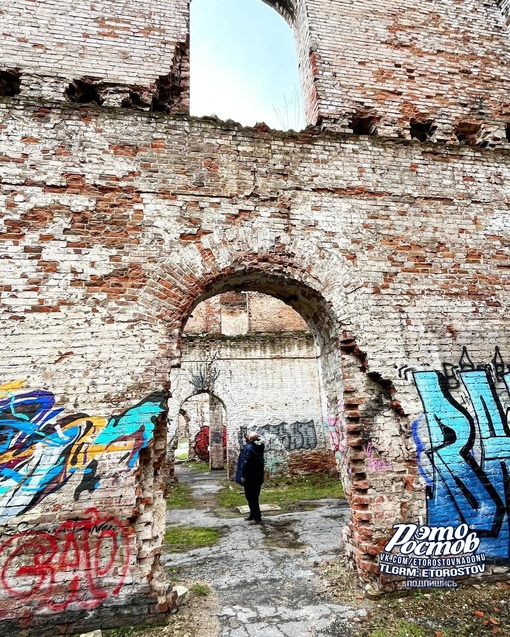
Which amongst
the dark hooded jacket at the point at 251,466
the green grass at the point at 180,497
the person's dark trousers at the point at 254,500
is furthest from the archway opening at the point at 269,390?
the dark hooded jacket at the point at 251,466

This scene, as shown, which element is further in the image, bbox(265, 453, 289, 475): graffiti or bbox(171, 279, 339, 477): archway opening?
bbox(171, 279, 339, 477): archway opening

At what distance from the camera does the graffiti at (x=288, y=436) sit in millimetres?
11812

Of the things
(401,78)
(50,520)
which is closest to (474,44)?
(401,78)

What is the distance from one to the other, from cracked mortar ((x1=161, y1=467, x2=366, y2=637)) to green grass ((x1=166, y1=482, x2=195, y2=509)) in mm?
1221

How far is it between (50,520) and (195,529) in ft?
12.2

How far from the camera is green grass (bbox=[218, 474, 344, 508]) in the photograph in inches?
355

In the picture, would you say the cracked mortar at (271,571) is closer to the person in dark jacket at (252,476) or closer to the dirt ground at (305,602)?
the dirt ground at (305,602)

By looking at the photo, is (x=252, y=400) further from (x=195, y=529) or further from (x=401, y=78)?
(x=401, y=78)

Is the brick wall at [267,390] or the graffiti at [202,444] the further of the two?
the graffiti at [202,444]

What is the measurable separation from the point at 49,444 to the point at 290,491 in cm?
764

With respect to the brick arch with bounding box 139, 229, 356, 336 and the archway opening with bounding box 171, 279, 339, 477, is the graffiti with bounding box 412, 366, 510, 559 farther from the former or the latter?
the archway opening with bounding box 171, 279, 339, 477

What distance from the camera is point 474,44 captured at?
630 cm

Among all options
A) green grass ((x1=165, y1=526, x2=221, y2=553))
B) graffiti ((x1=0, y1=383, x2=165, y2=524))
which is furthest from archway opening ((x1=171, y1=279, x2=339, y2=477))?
graffiti ((x1=0, y1=383, x2=165, y2=524))

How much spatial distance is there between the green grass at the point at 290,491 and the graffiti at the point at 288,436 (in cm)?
83
